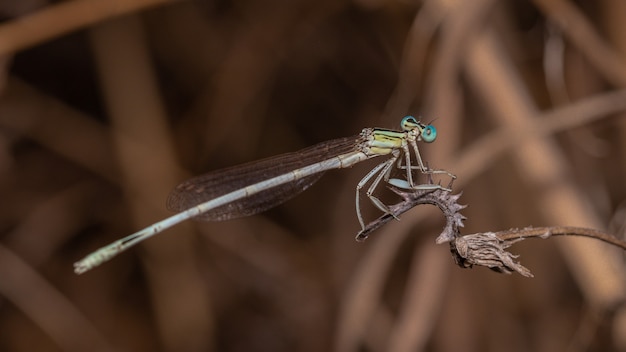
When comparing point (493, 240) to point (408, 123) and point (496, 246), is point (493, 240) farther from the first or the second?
point (408, 123)

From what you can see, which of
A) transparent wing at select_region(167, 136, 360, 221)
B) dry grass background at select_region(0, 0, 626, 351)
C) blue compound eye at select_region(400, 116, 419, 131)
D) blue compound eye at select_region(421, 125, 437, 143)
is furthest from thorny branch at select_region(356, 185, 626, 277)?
transparent wing at select_region(167, 136, 360, 221)

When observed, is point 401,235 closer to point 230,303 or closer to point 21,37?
point 21,37

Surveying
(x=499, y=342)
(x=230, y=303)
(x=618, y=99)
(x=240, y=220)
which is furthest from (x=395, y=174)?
(x=230, y=303)

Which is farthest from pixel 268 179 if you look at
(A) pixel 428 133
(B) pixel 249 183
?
(A) pixel 428 133

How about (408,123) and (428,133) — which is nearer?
(428,133)

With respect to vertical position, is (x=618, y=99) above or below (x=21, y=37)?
below

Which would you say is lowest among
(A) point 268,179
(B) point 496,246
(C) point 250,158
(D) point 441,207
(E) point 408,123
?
(B) point 496,246

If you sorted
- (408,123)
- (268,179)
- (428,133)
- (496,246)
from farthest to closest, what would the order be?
1. (268,179)
2. (408,123)
3. (428,133)
4. (496,246)
